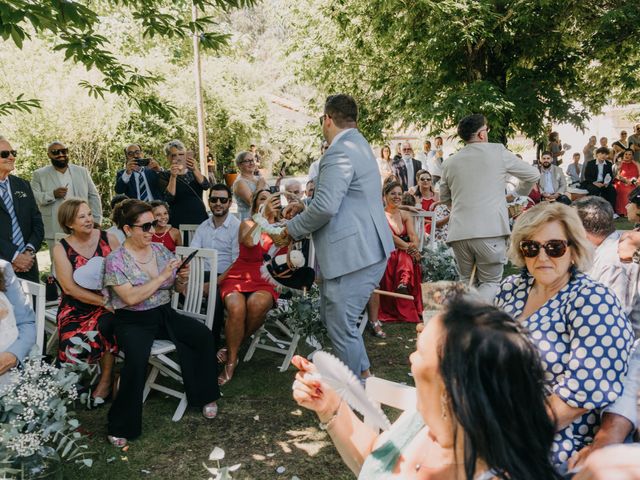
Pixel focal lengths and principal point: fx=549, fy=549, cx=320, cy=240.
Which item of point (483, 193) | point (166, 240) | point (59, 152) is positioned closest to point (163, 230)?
point (166, 240)

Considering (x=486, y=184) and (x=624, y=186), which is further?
(x=624, y=186)

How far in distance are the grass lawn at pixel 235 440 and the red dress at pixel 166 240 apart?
149 centimetres

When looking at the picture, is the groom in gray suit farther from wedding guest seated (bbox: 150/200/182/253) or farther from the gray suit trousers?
wedding guest seated (bbox: 150/200/182/253)

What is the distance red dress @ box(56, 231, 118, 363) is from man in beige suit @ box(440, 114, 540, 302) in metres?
2.81

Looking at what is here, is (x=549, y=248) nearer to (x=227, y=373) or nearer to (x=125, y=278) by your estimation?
(x=125, y=278)

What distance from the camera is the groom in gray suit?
11.1 ft

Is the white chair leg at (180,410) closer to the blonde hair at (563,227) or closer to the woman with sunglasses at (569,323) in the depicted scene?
the woman with sunglasses at (569,323)

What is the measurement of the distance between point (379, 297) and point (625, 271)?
316cm

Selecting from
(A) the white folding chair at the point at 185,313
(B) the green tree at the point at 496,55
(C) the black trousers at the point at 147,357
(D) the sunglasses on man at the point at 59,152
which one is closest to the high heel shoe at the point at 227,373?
(A) the white folding chair at the point at 185,313

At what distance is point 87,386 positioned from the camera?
13.7ft

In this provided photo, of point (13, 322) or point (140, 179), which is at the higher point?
point (140, 179)

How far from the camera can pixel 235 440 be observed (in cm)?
347

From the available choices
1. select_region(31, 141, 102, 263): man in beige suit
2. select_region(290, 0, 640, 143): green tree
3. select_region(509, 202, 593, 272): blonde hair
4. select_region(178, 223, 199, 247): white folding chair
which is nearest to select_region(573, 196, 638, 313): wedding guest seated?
select_region(509, 202, 593, 272): blonde hair

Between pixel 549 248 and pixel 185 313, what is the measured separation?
2.95 m
